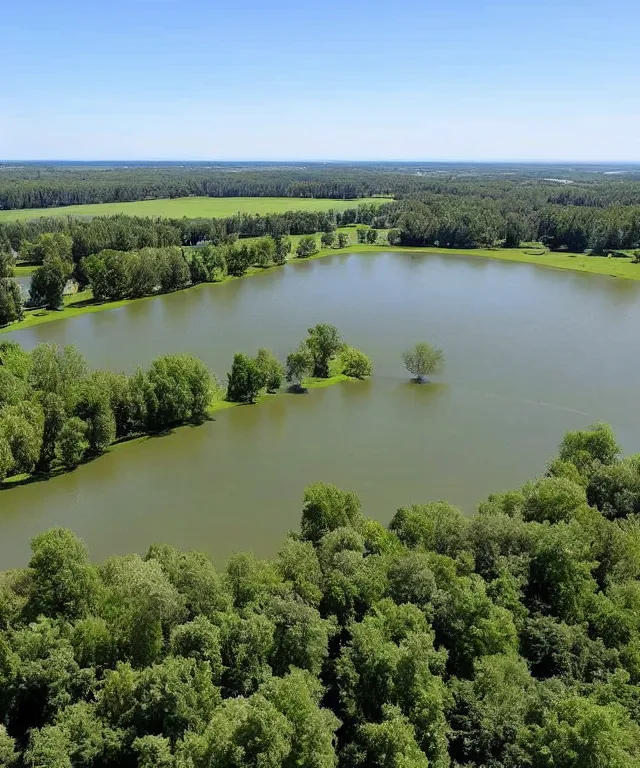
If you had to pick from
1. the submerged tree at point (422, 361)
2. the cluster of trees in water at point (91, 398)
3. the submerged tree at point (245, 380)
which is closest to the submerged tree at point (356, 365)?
the submerged tree at point (422, 361)

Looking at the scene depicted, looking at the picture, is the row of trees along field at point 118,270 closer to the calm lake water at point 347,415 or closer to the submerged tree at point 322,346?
the calm lake water at point 347,415

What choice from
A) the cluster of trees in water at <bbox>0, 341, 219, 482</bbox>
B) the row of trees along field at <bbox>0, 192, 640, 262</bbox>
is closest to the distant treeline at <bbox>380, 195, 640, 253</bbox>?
the row of trees along field at <bbox>0, 192, 640, 262</bbox>

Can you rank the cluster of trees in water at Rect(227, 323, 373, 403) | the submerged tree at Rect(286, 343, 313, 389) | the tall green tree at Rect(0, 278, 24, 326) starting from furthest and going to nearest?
the tall green tree at Rect(0, 278, 24, 326), the submerged tree at Rect(286, 343, 313, 389), the cluster of trees in water at Rect(227, 323, 373, 403)

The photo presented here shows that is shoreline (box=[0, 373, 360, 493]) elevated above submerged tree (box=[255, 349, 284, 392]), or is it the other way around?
submerged tree (box=[255, 349, 284, 392])

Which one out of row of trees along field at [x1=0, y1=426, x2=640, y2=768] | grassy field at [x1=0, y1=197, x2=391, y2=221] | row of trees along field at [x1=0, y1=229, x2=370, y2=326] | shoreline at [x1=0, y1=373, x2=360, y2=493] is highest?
grassy field at [x1=0, y1=197, x2=391, y2=221]

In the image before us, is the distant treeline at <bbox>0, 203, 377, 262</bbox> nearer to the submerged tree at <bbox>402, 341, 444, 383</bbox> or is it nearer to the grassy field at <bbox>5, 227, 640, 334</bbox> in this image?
the grassy field at <bbox>5, 227, 640, 334</bbox>

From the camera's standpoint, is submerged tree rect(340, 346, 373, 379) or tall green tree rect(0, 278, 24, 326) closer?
submerged tree rect(340, 346, 373, 379)
